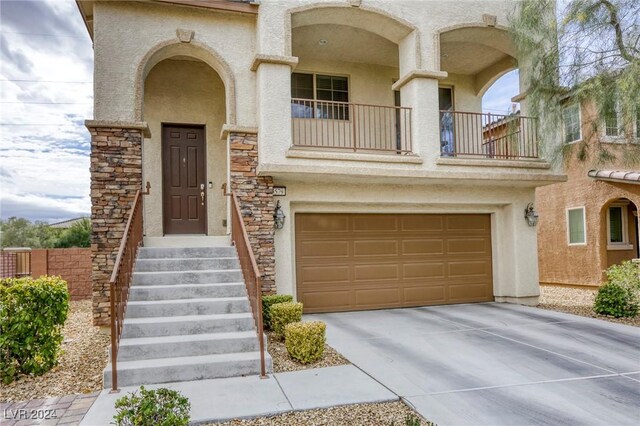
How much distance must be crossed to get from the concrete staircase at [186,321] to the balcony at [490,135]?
5.73 meters

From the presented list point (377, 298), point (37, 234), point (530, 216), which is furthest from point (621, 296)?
point (37, 234)

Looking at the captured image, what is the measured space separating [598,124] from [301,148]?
18.1 feet

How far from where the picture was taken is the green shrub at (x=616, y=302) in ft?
27.6

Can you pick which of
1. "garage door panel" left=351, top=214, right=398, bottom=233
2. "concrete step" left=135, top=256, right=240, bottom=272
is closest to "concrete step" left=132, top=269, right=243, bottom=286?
"concrete step" left=135, top=256, right=240, bottom=272

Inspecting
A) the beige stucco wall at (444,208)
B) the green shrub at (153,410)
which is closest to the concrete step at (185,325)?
the green shrub at (153,410)

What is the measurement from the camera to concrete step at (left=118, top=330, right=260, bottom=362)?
530 centimetres

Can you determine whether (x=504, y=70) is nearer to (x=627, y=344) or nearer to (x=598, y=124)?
(x=598, y=124)

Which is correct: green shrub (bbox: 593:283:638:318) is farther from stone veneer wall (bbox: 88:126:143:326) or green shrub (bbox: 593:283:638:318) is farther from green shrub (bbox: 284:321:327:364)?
stone veneer wall (bbox: 88:126:143:326)

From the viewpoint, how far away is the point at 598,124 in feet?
26.1

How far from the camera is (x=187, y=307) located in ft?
20.1

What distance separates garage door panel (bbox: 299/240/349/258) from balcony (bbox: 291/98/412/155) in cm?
224

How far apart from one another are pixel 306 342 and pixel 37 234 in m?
21.5

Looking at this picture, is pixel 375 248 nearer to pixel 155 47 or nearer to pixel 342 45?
pixel 342 45

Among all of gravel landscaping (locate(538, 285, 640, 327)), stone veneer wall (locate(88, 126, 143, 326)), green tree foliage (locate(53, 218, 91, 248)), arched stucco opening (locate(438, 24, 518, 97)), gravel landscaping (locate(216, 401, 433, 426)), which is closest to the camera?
gravel landscaping (locate(216, 401, 433, 426))
